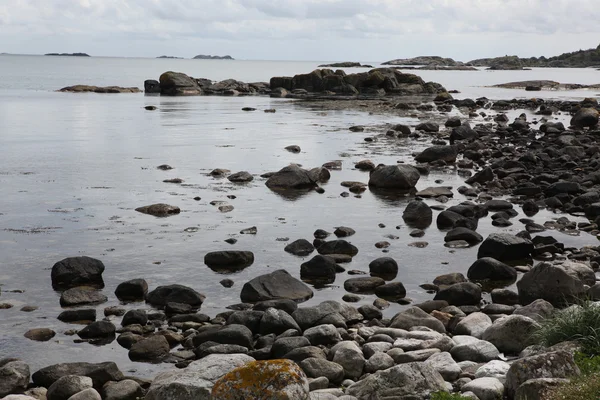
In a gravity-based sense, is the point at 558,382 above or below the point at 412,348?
above

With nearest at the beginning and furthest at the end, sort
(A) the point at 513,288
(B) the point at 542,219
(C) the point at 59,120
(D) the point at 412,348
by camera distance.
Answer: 1. (D) the point at 412,348
2. (A) the point at 513,288
3. (B) the point at 542,219
4. (C) the point at 59,120

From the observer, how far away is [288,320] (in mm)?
11070

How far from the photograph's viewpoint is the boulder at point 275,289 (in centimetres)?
1266

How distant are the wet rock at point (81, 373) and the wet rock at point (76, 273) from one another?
4.01 m

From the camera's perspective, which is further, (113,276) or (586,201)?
(586,201)

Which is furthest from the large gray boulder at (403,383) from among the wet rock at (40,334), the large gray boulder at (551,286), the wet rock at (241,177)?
the wet rock at (241,177)

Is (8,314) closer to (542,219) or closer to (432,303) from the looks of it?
(432,303)

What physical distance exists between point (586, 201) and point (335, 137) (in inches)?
788

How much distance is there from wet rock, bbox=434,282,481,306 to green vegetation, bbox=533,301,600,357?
3215 millimetres

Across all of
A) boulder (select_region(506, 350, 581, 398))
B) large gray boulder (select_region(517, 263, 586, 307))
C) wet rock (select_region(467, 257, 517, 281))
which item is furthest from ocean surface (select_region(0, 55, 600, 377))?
boulder (select_region(506, 350, 581, 398))

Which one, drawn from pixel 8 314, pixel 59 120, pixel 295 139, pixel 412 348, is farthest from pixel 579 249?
pixel 59 120

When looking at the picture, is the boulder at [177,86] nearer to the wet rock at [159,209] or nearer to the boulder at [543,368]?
the wet rock at [159,209]

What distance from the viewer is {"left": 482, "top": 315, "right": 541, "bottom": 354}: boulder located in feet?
32.1

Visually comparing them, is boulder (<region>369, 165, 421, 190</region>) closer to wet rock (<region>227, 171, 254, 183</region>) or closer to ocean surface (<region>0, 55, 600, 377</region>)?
ocean surface (<region>0, 55, 600, 377</region>)
